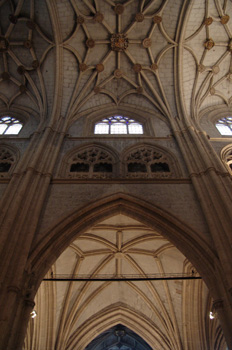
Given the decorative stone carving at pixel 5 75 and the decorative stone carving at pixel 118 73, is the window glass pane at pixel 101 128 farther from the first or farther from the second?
the decorative stone carving at pixel 5 75

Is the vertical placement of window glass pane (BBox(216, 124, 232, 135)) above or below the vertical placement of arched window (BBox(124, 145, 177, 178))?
above

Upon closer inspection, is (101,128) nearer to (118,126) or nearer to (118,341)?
(118,126)

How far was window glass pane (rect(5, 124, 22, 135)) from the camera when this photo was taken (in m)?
14.4

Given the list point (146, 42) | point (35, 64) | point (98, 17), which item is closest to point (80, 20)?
point (98, 17)

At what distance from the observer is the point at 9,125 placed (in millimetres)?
15102

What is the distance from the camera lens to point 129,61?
53.5 feet

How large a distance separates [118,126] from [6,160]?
19.1 feet

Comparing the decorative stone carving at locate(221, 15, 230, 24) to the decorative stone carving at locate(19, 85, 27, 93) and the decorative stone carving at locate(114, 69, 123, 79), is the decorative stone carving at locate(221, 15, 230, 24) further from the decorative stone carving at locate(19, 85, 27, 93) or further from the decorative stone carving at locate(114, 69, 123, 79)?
the decorative stone carving at locate(19, 85, 27, 93)

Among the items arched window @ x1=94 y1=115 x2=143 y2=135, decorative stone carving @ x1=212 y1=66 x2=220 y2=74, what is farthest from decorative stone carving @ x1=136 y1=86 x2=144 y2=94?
decorative stone carving @ x1=212 y1=66 x2=220 y2=74

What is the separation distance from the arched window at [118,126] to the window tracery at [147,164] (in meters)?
2.18

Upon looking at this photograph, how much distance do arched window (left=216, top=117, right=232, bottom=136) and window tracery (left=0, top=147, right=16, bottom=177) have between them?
31.8 ft

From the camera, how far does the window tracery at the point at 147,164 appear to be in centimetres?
1130

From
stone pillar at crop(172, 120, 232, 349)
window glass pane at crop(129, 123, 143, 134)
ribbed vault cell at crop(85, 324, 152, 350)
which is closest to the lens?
stone pillar at crop(172, 120, 232, 349)

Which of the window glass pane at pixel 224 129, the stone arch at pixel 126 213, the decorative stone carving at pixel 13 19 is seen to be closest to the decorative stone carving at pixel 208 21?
the window glass pane at pixel 224 129
